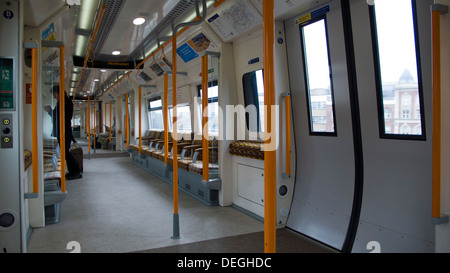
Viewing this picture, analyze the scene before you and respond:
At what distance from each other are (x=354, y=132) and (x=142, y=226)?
2.81 metres

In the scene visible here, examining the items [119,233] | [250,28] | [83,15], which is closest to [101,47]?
[83,15]

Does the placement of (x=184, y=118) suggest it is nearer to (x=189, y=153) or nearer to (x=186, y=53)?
(x=189, y=153)

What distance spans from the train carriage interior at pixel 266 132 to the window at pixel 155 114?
4.55 m

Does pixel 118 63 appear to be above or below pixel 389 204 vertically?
above

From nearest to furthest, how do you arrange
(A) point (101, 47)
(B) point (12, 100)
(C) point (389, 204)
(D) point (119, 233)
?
(B) point (12, 100), (C) point (389, 204), (D) point (119, 233), (A) point (101, 47)

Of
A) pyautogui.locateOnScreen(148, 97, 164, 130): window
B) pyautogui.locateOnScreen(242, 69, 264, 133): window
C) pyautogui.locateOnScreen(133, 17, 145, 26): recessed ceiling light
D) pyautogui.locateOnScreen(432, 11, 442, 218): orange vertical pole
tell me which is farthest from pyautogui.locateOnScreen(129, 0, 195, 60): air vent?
pyautogui.locateOnScreen(148, 97, 164, 130): window

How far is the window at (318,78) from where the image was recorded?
3.72 m

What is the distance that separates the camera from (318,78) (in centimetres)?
386

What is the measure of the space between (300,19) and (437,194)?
2.54m

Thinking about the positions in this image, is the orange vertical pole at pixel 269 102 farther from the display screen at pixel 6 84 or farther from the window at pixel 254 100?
the window at pixel 254 100

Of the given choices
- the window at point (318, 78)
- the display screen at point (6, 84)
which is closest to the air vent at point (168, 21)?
the window at point (318, 78)

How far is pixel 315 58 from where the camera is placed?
387 cm

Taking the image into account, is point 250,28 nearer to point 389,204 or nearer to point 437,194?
point 389,204

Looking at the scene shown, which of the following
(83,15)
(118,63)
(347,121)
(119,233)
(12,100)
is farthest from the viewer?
(118,63)
